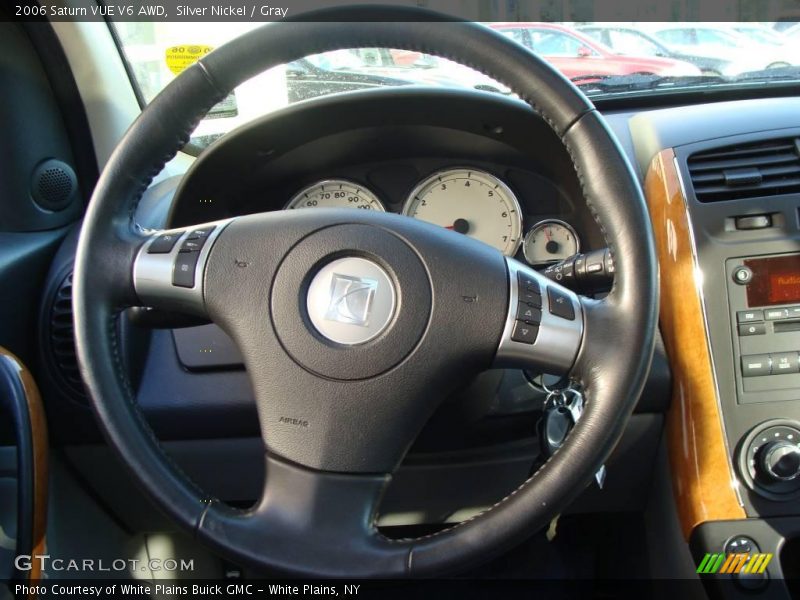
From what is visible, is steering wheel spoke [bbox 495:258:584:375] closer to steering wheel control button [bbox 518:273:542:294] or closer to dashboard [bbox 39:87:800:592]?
steering wheel control button [bbox 518:273:542:294]

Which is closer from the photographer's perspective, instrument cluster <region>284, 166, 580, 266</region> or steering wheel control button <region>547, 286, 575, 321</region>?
steering wheel control button <region>547, 286, 575, 321</region>

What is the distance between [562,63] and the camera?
1.53 m

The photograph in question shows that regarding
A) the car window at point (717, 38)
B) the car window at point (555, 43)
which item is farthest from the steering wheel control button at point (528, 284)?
the car window at point (717, 38)

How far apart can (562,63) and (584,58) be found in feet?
0.21

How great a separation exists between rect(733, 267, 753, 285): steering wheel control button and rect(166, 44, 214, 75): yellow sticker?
44.0 inches

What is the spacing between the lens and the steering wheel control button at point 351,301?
3.07 feet

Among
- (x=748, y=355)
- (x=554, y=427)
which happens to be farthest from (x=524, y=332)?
(x=748, y=355)

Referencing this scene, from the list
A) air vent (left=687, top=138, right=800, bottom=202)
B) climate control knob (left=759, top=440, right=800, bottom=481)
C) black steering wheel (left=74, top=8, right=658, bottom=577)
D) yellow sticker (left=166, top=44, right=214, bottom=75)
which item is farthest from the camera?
yellow sticker (left=166, top=44, right=214, bottom=75)

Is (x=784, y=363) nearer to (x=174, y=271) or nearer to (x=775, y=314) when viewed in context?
(x=775, y=314)

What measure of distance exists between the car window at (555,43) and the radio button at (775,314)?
2.25 ft

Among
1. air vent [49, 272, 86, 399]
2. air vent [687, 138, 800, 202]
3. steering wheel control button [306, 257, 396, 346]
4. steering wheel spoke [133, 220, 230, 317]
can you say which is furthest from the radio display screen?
air vent [49, 272, 86, 399]

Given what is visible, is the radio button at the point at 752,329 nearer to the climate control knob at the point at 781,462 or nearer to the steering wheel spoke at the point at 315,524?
the climate control knob at the point at 781,462

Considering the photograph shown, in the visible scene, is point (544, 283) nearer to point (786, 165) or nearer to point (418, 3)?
point (418, 3)

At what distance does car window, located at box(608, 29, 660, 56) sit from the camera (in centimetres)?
158
